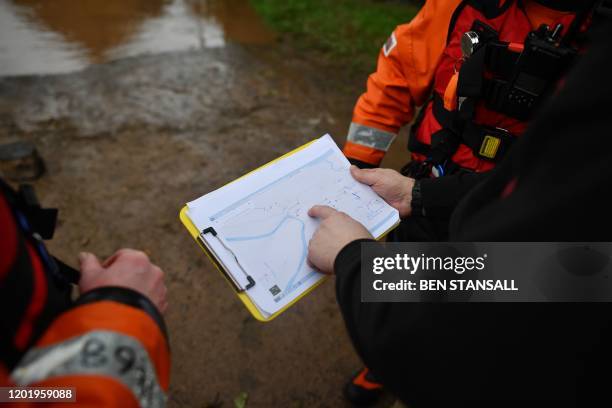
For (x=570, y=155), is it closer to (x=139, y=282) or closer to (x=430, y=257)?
(x=430, y=257)

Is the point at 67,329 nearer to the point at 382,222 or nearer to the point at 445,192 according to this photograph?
the point at 382,222

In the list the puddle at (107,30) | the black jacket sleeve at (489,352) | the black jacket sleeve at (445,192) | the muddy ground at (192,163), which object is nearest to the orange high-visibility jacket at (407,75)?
the black jacket sleeve at (445,192)

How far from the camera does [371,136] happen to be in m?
1.73

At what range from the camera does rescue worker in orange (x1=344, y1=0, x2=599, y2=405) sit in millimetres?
1282

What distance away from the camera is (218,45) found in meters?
5.11

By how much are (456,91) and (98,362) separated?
4.21ft

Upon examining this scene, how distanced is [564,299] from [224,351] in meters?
1.96

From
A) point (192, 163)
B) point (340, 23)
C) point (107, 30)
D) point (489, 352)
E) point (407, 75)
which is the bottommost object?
point (192, 163)

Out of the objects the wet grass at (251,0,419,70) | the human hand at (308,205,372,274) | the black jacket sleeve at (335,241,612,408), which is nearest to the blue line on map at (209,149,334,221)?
the human hand at (308,205,372,274)

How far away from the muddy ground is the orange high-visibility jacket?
1.24 metres

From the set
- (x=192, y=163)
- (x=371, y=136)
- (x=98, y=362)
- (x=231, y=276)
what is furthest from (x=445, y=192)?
(x=192, y=163)

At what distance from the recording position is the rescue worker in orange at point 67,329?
2.41ft

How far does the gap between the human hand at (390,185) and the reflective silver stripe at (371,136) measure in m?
0.30

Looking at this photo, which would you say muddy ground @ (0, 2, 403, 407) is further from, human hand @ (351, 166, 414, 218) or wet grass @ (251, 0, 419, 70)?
human hand @ (351, 166, 414, 218)
